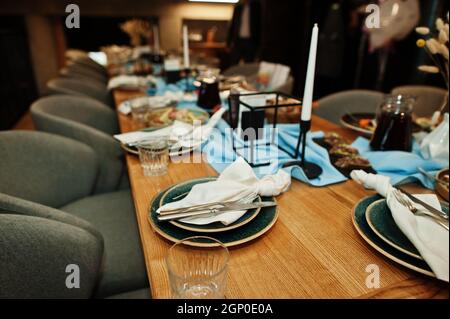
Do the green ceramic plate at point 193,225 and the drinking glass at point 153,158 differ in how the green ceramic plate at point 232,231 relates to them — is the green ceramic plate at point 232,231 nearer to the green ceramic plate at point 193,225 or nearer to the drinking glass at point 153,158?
the green ceramic plate at point 193,225

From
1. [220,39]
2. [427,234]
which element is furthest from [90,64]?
[427,234]

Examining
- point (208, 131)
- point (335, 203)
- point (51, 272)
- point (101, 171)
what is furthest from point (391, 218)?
point (101, 171)

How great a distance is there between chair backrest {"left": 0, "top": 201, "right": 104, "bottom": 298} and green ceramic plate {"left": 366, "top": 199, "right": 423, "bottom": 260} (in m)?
Answer: 0.66

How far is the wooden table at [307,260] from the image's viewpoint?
0.52 meters

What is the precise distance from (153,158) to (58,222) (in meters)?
0.29

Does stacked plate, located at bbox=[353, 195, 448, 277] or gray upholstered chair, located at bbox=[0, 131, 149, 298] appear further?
gray upholstered chair, located at bbox=[0, 131, 149, 298]

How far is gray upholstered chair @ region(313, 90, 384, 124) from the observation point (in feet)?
5.90

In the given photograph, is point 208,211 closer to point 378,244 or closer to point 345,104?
point 378,244

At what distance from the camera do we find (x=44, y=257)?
702 mm

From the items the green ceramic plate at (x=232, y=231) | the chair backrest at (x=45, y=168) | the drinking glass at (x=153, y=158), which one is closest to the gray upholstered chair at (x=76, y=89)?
the chair backrest at (x=45, y=168)

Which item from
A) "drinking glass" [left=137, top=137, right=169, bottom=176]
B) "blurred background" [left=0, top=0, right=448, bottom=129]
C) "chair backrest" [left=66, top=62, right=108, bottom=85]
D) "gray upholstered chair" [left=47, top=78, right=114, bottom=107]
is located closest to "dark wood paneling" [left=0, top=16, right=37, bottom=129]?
"blurred background" [left=0, top=0, right=448, bottom=129]

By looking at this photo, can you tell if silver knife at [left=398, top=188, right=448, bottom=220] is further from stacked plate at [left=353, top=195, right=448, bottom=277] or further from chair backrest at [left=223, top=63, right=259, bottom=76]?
chair backrest at [left=223, top=63, right=259, bottom=76]

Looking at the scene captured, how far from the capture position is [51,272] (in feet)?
2.36
